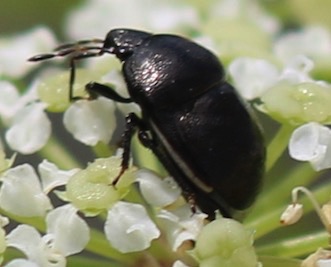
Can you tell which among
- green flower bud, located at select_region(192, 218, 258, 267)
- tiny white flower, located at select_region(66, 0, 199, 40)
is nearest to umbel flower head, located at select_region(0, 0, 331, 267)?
green flower bud, located at select_region(192, 218, 258, 267)

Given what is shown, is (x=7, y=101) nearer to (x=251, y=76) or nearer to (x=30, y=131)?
(x=30, y=131)

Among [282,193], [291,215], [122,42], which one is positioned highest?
[122,42]

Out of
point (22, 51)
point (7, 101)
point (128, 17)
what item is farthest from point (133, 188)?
point (128, 17)

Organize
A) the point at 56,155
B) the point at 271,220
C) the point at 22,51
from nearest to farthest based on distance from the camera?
the point at 271,220
the point at 56,155
the point at 22,51

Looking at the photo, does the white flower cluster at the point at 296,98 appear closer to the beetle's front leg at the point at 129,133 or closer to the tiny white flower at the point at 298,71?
the tiny white flower at the point at 298,71

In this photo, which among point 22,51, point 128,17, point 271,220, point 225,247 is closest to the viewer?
point 225,247

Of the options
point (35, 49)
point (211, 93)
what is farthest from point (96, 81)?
point (35, 49)

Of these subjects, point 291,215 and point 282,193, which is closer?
point 291,215
